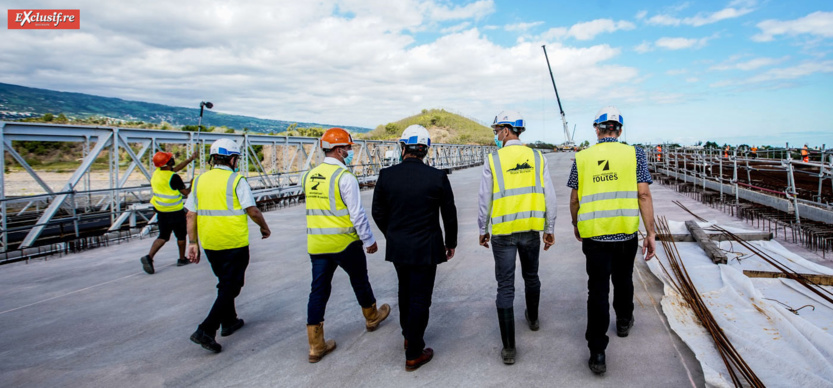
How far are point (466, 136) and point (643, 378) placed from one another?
9545 centimetres

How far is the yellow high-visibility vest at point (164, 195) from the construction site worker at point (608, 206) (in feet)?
19.1

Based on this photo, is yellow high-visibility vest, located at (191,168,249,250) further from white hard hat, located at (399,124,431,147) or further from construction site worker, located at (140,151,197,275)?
construction site worker, located at (140,151,197,275)

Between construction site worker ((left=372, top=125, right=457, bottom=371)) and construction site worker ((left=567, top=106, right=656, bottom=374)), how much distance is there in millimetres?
1052

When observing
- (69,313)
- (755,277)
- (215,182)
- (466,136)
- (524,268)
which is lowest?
(69,313)

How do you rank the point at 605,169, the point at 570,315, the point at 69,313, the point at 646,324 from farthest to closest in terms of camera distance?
the point at 69,313
the point at 570,315
the point at 646,324
the point at 605,169

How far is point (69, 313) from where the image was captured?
5289mm

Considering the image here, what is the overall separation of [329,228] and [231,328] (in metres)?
1.61

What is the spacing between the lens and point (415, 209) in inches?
135

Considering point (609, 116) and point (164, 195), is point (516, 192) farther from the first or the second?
point (164, 195)

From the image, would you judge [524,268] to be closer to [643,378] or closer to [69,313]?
[643,378]

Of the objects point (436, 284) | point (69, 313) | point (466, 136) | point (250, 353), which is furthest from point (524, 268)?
point (466, 136)

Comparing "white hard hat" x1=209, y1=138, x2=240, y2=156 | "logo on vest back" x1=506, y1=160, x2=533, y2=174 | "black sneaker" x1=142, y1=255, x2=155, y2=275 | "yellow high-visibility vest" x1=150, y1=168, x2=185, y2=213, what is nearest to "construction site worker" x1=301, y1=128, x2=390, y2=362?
"white hard hat" x1=209, y1=138, x2=240, y2=156

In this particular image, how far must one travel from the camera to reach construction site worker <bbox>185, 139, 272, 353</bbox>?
161 inches

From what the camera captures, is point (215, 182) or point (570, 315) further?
point (570, 315)
